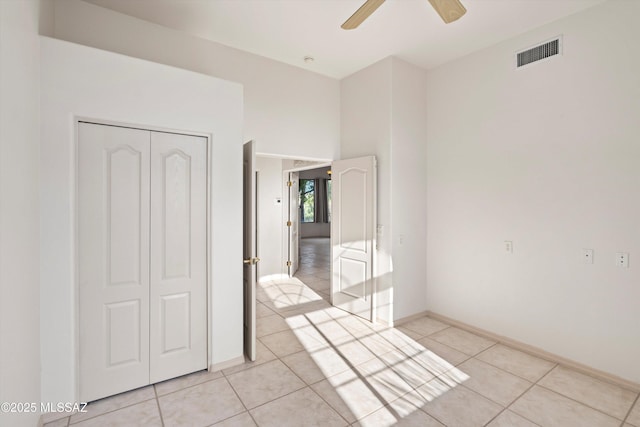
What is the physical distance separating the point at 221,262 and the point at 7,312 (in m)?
1.42

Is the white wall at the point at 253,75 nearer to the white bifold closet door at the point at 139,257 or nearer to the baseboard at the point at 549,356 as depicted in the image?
the white bifold closet door at the point at 139,257

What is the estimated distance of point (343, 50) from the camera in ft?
11.8

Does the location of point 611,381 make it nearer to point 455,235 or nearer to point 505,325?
point 505,325

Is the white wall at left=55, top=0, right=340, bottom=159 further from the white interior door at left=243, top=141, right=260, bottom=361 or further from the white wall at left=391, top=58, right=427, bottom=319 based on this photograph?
the white wall at left=391, top=58, right=427, bottom=319

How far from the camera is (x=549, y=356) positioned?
117 inches

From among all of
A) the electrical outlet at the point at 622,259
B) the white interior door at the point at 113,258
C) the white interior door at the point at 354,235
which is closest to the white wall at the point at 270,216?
the white interior door at the point at 354,235

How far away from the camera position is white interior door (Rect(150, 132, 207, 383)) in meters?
2.48

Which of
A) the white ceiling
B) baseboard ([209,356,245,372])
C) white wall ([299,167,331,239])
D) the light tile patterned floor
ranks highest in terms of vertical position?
the white ceiling

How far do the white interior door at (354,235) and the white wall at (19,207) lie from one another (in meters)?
3.09

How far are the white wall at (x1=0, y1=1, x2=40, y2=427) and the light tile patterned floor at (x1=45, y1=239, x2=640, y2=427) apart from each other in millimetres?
722

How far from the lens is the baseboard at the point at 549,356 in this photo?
8.37ft

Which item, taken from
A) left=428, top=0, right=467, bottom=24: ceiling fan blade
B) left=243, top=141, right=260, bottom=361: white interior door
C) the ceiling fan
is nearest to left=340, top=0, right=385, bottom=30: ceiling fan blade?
the ceiling fan

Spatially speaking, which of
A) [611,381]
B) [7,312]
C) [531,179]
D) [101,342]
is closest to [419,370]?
[611,381]

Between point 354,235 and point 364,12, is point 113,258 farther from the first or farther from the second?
point 354,235
